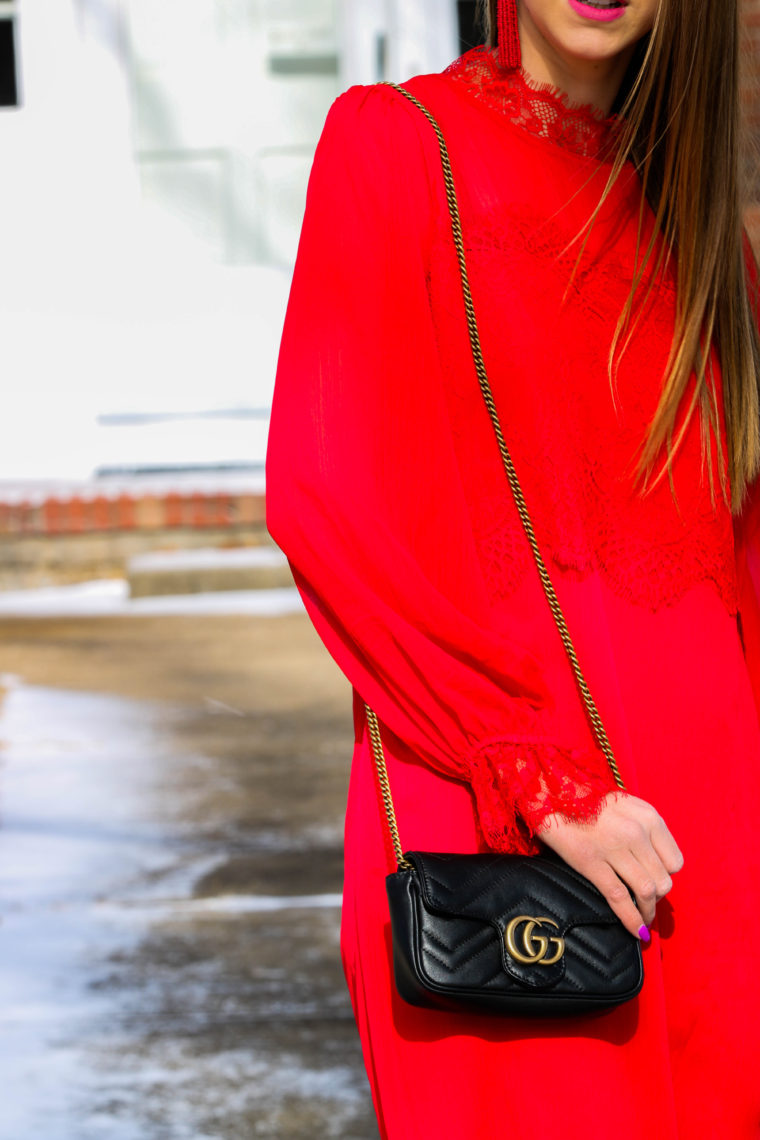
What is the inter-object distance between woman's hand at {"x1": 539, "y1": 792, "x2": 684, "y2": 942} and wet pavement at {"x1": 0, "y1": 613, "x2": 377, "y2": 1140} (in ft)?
5.89

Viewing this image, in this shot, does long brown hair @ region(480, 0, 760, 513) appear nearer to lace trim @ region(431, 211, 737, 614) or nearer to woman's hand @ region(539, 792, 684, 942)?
lace trim @ region(431, 211, 737, 614)

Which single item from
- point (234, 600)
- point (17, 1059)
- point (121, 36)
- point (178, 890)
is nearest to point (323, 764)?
point (178, 890)

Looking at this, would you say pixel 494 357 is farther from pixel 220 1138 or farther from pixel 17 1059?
pixel 17 1059

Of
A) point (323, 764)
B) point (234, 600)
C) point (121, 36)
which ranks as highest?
point (121, 36)

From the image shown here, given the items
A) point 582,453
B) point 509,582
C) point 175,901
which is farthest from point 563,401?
point 175,901

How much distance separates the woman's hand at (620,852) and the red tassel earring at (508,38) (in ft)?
2.29

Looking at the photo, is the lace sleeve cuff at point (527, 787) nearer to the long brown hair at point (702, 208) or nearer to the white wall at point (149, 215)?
the long brown hair at point (702, 208)

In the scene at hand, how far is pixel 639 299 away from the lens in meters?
1.29

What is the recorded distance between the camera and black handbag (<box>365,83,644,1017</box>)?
1.05 meters

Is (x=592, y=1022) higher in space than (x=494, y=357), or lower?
lower

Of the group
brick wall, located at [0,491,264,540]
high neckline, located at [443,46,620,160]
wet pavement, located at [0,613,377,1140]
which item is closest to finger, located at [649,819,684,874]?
high neckline, located at [443,46,620,160]

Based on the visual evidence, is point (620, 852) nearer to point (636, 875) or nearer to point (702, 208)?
point (636, 875)

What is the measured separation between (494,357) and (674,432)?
19cm

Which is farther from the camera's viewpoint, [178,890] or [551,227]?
[178,890]
